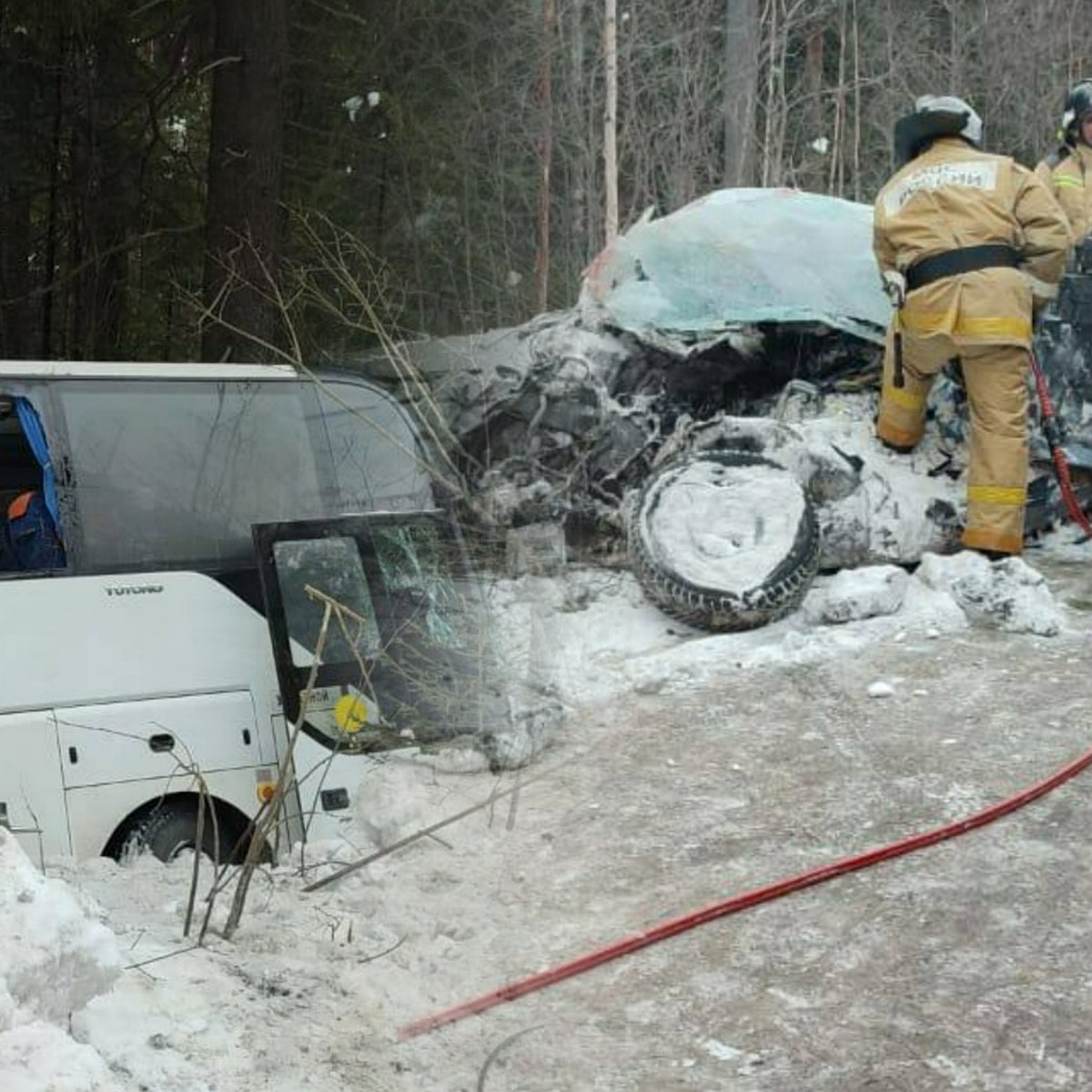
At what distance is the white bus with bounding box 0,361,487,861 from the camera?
4875 millimetres

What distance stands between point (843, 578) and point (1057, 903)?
8.79 feet

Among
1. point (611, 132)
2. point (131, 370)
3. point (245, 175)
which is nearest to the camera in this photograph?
point (131, 370)

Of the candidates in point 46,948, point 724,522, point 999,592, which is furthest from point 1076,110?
point 46,948

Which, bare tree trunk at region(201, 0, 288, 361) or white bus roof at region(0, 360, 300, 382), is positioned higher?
bare tree trunk at region(201, 0, 288, 361)

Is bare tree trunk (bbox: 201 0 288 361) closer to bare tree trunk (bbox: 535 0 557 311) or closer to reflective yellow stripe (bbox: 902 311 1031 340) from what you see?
reflective yellow stripe (bbox: 902 311 1031 340)

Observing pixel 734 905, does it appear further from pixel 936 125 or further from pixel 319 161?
pixel 319 161

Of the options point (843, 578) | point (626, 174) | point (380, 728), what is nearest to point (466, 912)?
point (380, 728)

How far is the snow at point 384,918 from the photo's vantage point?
2.82m

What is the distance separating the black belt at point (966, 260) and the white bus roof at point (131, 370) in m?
3.02

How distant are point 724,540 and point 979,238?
183cm

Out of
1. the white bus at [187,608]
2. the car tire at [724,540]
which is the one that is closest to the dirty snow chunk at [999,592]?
the car tire at [724,540]

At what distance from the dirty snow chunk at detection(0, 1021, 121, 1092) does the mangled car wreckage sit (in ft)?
14.0

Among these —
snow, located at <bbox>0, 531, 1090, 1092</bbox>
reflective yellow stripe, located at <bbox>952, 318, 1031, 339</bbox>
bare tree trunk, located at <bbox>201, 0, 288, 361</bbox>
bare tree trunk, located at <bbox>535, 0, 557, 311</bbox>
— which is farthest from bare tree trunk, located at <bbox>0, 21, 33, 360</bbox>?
reflective yellow stripe, located at <bbox>952, 318, 1031, 339</bbox>

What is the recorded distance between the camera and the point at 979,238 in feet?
22.3
